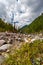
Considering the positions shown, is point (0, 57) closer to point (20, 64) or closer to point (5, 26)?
point (20, 64)

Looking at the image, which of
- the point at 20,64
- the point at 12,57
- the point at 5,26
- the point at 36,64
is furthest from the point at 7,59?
the point at 5,26

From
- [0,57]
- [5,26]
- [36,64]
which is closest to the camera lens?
[36,64]

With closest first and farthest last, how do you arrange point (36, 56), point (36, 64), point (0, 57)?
1. point (36, 64)
2. point (36, 56)
3. point (0, 57)

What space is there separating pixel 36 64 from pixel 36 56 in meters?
0.50

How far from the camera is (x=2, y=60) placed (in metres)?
6.98

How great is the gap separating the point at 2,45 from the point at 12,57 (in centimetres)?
209

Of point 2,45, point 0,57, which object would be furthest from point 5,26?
point 0,57

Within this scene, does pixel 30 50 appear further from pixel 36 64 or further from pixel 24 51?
pixel 36 64

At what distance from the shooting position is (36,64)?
6.29 m

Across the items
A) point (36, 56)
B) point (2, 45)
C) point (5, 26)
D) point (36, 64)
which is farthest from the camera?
point (5, 26)

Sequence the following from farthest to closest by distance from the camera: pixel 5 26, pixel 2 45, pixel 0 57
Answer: pixel 5 26
pixel 2 45
pixel 0 57

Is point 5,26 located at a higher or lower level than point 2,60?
lower

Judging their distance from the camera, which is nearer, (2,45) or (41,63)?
(41,63)

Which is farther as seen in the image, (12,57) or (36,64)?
(12,57)
